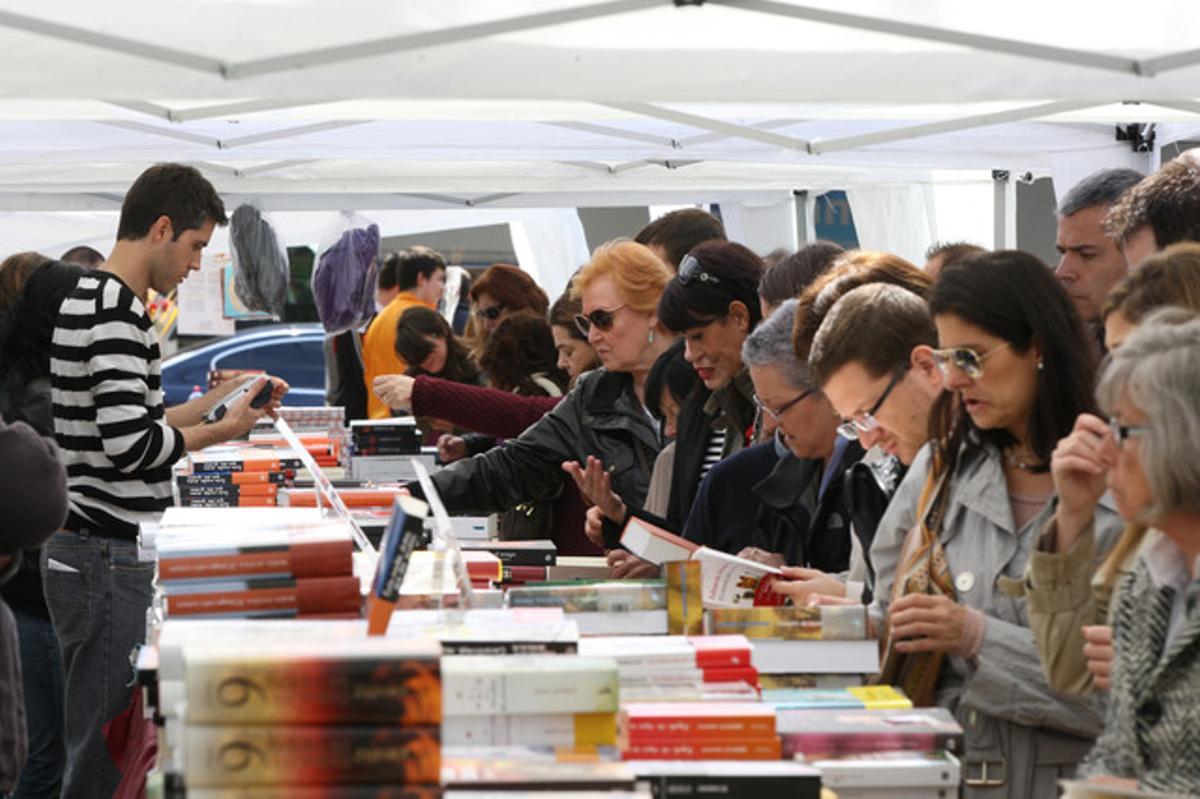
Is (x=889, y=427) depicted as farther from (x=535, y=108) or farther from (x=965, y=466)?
(x=535, y=108)

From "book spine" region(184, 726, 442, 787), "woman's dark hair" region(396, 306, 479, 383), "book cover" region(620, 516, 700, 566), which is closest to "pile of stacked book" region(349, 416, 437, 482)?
"woman's dark hair" region(396, 306, 479, 383)

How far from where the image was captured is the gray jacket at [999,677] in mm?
2879

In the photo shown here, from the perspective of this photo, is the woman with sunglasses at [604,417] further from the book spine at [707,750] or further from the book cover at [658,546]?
the book spine at [707,750]

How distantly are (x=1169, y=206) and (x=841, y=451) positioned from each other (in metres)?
0.83

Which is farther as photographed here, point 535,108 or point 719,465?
point 535,108

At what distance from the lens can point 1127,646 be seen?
2.32 metres

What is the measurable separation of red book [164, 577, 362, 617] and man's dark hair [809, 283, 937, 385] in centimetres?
111

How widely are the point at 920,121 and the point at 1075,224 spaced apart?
3020 millimetres

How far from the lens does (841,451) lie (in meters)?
3.82

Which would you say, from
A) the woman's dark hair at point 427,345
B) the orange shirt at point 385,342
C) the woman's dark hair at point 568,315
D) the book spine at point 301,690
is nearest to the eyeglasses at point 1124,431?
the book spine at point 301,690

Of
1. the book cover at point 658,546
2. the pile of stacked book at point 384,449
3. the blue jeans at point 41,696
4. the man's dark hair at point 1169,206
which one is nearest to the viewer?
the man's dark hair at point 1169,206

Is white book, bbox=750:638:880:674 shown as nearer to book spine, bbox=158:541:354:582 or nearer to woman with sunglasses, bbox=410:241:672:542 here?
book spine, bbox=158:541:354:582

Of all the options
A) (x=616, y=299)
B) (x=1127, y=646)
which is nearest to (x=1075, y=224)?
(x=616, y=299)

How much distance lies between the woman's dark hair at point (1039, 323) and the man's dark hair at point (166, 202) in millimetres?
2843
